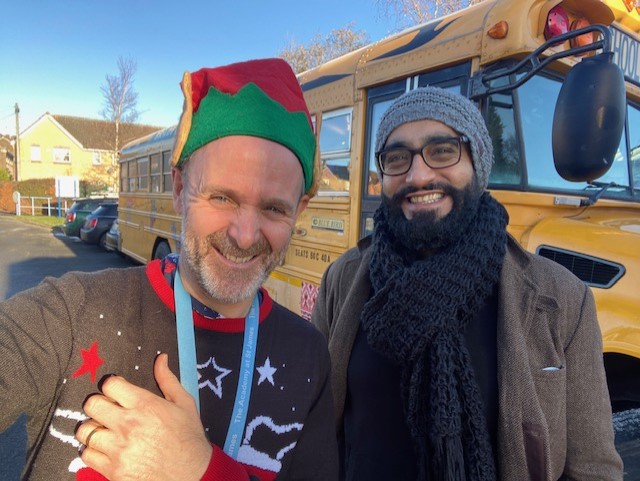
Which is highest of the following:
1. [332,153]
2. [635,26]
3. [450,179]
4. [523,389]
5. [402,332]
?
[635,26]

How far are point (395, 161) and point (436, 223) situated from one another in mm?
284

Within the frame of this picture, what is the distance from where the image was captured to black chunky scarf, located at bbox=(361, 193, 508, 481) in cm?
132

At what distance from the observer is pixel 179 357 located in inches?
38.4

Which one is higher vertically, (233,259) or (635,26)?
(635,26)

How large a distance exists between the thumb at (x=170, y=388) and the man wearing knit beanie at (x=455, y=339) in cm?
75

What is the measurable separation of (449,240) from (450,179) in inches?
8.2

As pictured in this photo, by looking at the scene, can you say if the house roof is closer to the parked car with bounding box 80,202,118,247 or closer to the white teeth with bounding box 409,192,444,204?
the parked car with bounding box 80,202,118,247

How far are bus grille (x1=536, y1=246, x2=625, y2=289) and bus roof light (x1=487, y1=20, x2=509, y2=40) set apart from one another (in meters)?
1.08

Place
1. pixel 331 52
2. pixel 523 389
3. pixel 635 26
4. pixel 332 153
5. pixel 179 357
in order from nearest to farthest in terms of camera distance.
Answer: pixel 179 357 → pixel 523 389 → pixel 635 26 → pixel 332 153 → pixel 331 52

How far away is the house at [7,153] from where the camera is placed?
147 feet

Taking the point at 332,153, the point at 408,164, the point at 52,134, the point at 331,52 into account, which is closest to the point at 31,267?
the point at 332,153

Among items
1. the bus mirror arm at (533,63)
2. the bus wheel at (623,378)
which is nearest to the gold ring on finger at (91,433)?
the bus mirror arm at (533,63)

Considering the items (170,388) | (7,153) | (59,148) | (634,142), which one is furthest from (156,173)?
(7,153)

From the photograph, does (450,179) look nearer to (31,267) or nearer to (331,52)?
(31,267)
